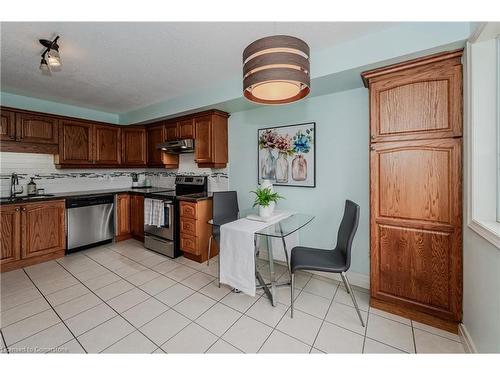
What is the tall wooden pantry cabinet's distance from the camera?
5.44 feet

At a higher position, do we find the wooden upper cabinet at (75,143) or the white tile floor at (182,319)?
the wooden upper cabinet at (75,143)

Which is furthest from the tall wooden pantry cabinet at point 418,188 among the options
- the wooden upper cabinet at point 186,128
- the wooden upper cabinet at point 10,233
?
the wooden upper cabinet at point 10,233

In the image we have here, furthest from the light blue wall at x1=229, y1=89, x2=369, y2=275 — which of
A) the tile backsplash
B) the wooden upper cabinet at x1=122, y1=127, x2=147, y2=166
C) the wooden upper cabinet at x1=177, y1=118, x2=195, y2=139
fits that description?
the wooden upper cabinet at x1=122, y1=127, x2=147, y2=166

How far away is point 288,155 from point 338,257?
1368mm

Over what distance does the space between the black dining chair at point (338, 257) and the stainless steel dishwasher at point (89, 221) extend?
123 inches

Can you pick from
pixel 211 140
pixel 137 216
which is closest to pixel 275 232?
pixel 211 140

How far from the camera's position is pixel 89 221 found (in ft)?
11.3

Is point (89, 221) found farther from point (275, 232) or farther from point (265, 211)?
point (275, 232)

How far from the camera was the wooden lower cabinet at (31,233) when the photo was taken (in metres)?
2.75

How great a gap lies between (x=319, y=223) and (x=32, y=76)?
3773 mm

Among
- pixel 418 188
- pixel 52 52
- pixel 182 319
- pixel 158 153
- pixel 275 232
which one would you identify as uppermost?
pixel 52 52

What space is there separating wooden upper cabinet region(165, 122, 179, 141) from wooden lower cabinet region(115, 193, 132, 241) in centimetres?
125

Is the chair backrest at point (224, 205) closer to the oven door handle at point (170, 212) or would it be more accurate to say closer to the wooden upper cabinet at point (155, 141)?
the oven door handle at point (170, 212)
